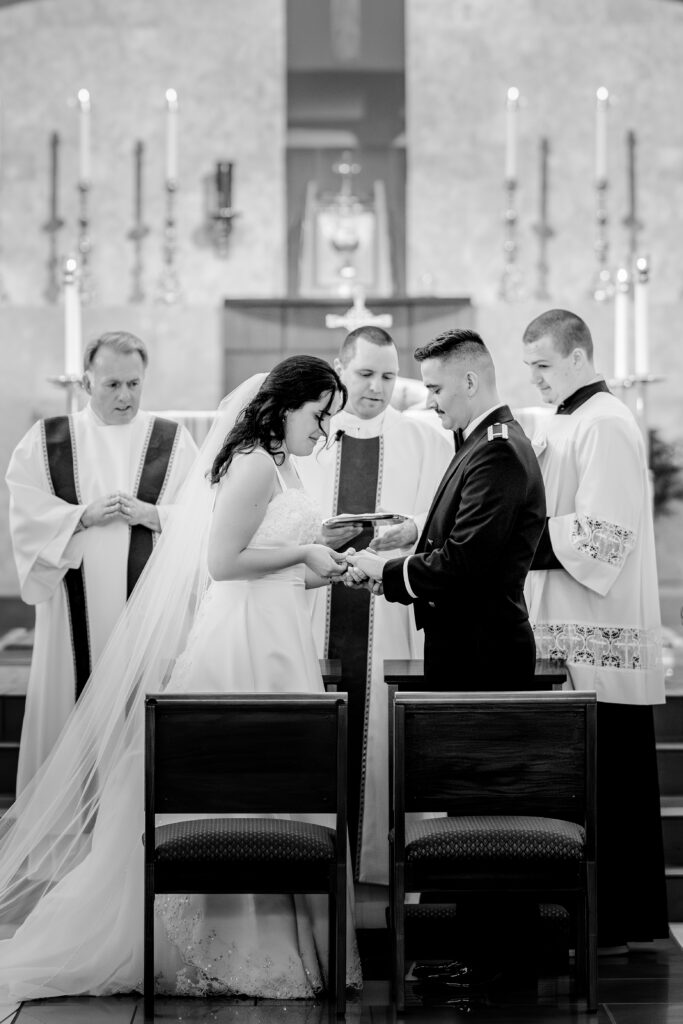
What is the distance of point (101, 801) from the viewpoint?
4137 millimetres

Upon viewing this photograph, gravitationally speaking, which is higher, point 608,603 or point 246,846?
point 608,603

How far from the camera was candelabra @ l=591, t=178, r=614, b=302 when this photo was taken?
9492mm

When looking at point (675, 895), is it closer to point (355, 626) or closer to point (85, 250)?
point (355, 626)

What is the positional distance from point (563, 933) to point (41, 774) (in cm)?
176

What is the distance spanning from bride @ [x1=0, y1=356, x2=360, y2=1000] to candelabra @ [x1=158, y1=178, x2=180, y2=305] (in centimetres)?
544

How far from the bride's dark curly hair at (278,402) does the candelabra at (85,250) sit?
522 cm

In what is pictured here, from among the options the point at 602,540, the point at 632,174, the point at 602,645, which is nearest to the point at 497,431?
the point at 602,540

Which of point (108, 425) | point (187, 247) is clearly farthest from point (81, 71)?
point (108, 425)

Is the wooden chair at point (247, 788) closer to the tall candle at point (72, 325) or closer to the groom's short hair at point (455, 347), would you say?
the groom's short hair at point (455, 347)

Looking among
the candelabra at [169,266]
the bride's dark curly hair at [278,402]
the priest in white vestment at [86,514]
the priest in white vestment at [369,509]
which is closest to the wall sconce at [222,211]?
the candelabra at [169,266]

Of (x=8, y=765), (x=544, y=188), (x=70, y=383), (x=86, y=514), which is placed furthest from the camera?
(x=544, y=188)

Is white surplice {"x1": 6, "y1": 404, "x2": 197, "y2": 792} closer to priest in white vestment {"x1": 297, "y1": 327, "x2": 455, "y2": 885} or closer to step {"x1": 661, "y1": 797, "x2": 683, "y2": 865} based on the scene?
priest in white vestment {"x1": 297, "y1": 327, "x2": 455, "y2": 885}

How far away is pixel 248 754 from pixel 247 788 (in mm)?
92

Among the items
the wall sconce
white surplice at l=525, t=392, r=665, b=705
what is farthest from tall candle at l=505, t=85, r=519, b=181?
white surplice at l=525, t=392, r=665, b=705
